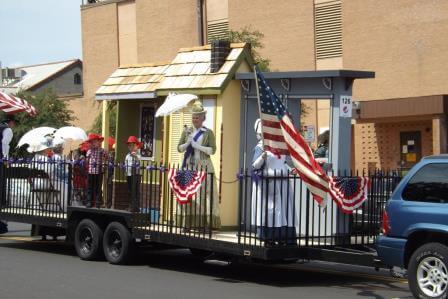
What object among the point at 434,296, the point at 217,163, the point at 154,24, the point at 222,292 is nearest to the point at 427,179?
the point at 434,296

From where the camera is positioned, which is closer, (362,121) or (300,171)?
(300,171)

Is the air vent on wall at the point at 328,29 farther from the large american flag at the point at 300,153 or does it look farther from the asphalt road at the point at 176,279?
the large american flag at the point at 300,153

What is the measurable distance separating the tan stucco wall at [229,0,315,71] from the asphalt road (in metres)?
19.5

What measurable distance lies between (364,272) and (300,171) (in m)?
2.89

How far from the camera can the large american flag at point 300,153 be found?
10.0 meters

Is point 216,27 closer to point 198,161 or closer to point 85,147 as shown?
point 85,147

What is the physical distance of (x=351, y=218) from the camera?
35.9 feet

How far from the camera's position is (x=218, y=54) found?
1234cm

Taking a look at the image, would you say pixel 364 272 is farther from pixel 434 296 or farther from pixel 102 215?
pixel 102 215

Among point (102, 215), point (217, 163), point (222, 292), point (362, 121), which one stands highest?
point (362, 121)

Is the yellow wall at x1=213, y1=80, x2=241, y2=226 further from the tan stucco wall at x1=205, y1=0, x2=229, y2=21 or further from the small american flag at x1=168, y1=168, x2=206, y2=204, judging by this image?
the tan stucco wall at x1=205, y1=0, x2=229, y2=21

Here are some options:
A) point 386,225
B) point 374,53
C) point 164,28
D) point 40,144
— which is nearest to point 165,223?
point 386,225

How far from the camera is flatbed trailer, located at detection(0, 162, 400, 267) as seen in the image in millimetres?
10312

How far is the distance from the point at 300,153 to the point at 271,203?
0.83 m
